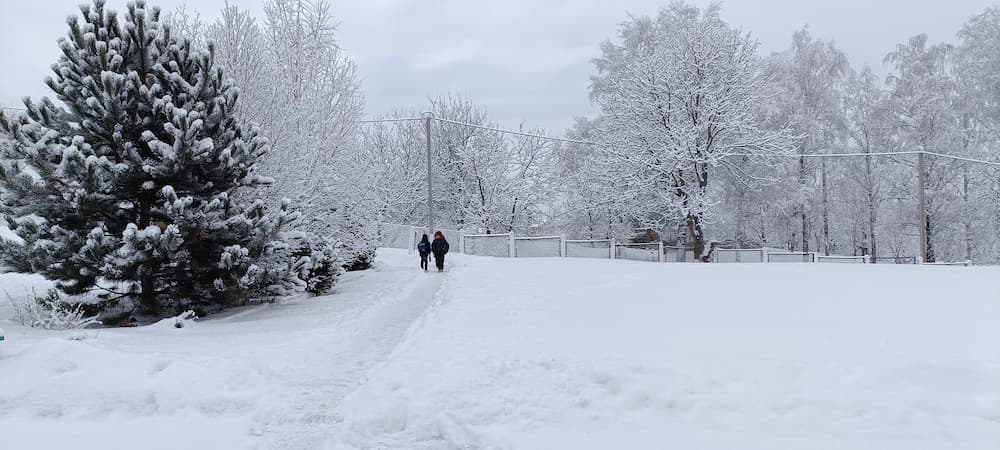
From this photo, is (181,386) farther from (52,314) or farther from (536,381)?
(52,314)

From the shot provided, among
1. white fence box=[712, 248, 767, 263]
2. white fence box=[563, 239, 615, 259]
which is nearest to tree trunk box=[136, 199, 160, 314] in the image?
white fence box=[563, 239, 615, 259]

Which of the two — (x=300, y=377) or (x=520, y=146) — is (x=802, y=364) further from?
(x=520, y=146)

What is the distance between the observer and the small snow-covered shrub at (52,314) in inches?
376

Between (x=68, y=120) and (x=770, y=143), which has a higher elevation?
(x=770, y=143)

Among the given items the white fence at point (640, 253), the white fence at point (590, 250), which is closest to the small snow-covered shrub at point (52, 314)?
the white fence at point (590, 250)

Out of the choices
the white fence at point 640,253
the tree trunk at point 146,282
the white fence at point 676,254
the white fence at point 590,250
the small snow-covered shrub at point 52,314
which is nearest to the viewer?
the small snow-covered shrub at point 52,314

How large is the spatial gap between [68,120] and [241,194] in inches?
122

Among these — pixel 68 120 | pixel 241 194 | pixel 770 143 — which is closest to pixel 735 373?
pixel 241 194

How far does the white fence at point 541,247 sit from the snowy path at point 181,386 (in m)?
16.0

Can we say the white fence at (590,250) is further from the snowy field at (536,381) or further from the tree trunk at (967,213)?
the snowy field at (536,381)

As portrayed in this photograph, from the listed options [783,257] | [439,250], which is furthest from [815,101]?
[439,250]

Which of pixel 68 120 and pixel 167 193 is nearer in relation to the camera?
pixel 167 193

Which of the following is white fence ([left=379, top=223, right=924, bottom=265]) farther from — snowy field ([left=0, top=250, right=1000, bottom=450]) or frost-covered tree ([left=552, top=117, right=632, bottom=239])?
snowy field ([left=0, top=250, right=1000, bottom=450])

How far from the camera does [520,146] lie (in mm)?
36094
